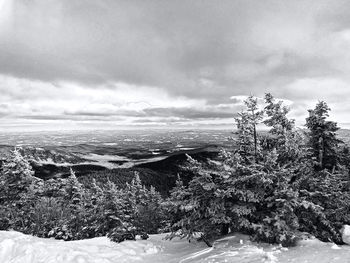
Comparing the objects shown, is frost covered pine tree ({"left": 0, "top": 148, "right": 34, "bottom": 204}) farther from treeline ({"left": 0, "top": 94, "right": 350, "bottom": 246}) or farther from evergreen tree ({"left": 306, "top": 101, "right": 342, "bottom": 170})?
evergreen tree ({"left": 306, "top": 101, "right": 342, "bottom": 170})

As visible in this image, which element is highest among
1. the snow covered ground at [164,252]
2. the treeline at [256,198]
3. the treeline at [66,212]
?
the treeline at [256,198]

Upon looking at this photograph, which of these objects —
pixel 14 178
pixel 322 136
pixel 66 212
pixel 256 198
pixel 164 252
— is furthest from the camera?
pixel 14 178

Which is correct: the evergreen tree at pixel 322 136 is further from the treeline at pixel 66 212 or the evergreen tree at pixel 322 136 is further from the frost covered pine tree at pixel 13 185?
the frost covered pine tree at pixel 13 185

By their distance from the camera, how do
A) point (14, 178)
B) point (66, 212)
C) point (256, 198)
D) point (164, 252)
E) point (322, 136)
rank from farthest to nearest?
point (14, 178) → point (66, 212) → point (322, 136) → point (164, 252) → point (256, 198)

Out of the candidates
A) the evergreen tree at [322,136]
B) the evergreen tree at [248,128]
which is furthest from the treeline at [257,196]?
the evergreen tree at [322,136]

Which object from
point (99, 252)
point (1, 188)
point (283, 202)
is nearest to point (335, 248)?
point (283, 202)

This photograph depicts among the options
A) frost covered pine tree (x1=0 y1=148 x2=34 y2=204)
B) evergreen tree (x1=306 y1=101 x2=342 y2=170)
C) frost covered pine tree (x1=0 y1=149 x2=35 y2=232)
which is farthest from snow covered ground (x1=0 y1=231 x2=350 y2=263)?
frost covered pine tree (x1=0 y1=148 x2=34 y2=204)

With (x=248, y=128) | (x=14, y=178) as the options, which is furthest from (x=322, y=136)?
(x=14, y=178)

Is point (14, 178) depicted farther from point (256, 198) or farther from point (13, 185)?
point (256, 198)

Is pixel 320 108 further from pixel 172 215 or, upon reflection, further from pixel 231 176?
pixel 172 215
